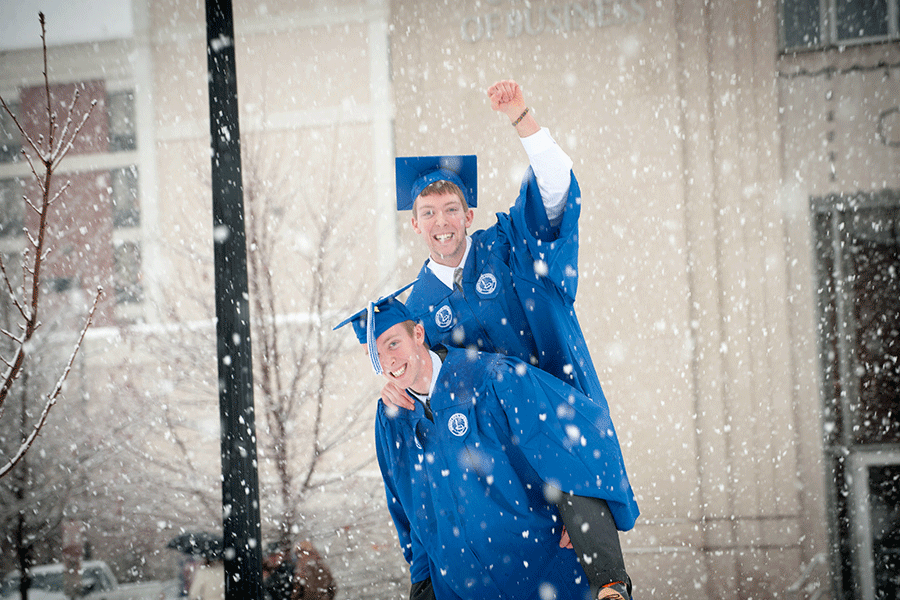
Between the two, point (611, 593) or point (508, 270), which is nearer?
point (611, 593)

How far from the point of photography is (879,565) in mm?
6219

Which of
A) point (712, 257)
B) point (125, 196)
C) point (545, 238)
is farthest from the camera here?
point (125, 196)

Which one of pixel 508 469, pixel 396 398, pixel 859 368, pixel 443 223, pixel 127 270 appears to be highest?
pixel 127 270

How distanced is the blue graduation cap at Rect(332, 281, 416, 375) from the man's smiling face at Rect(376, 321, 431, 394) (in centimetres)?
2

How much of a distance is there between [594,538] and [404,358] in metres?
0.82

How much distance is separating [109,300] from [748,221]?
24.2 feet

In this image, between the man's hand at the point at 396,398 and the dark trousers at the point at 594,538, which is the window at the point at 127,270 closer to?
the man's hand at the point at 396,398

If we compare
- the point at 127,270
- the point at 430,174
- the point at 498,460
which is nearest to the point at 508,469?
the point at 498,460

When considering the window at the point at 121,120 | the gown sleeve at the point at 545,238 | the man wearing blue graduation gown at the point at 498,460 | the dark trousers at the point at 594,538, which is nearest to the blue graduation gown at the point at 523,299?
the gown sleeve at the point at 545,238

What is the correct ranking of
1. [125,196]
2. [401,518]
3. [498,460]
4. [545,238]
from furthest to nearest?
[125,196] < [401,518] < [545,238] < [498,460]

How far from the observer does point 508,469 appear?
6.92 ft

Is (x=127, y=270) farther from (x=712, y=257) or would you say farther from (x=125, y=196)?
(x=712, y=257)

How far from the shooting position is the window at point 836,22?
20.2 feet

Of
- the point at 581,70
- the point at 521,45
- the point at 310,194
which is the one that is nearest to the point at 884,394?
the point at 581,70
